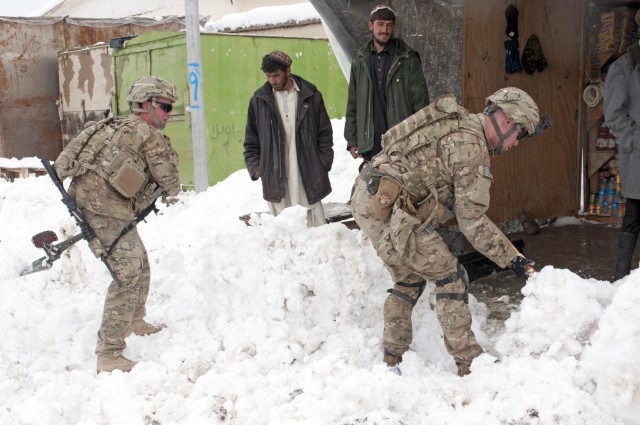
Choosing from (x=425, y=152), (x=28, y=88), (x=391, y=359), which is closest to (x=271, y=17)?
(x=28, y=88)

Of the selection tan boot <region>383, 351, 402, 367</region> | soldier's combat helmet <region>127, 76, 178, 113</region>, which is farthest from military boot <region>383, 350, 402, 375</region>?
soldier's combat helmet <region>127, 76, 178, 113</region>

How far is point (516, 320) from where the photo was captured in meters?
3.71

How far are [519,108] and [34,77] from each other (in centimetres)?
1137

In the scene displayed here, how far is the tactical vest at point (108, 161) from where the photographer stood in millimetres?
4121

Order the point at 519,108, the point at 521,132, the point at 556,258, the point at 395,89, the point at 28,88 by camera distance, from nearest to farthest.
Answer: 1. the point at 519,108
2. the point at 521,132
3. the point at 395,89
4. the point at 556,258
5. the point at 28,88

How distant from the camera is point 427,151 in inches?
148

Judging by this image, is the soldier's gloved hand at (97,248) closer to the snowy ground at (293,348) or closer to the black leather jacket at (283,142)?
the snowy ground at (293,348)

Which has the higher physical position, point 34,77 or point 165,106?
point 34,77

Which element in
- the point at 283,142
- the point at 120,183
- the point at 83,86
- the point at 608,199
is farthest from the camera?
the point at 83,86

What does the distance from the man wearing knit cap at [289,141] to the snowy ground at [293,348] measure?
53cm

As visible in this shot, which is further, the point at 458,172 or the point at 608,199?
the point at 608,199

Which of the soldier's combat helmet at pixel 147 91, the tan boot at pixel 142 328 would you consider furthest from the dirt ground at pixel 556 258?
the soldier's combat helmet at pixel 147 91

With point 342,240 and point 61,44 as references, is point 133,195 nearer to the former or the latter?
point 342,240

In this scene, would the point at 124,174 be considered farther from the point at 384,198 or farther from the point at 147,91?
the point at 384,198
